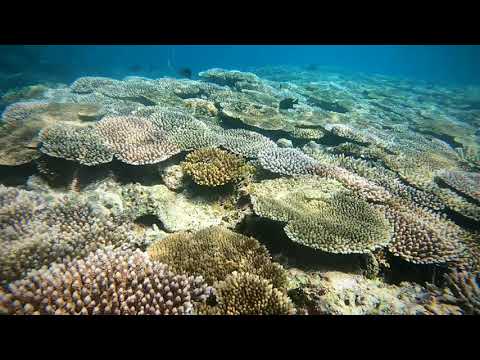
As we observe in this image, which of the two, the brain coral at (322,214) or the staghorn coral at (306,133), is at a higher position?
the staghorn coral at (306,133)

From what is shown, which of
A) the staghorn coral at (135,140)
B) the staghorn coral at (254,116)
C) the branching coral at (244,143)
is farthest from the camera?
the staghorn coral at (254,116)

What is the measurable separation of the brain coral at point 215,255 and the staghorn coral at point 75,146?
282 centimetres


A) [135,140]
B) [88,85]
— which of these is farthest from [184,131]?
[88,85]

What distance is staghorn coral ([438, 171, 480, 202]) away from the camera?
7.17m

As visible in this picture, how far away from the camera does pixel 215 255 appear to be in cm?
375

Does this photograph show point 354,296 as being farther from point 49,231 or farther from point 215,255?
point 49,231

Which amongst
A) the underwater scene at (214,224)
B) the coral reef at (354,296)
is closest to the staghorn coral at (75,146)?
the underwater scene at (214,224)

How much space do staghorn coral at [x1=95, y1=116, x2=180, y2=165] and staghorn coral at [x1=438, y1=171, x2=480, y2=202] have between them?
7.82 m

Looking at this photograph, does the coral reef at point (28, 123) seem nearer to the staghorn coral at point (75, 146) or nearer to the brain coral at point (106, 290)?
the staghorn coral at point (75, 146)

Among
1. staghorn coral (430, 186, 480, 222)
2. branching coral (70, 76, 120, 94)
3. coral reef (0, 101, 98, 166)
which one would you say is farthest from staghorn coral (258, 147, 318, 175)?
branching coral (70, 76, 120, 94)

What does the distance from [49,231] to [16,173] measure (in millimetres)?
3107

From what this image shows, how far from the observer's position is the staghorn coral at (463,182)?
717 centimetres

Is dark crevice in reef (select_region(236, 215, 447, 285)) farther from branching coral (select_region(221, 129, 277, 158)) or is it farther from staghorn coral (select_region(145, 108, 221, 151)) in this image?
staghorn coral (select_region(145, 108, 221, 151))
